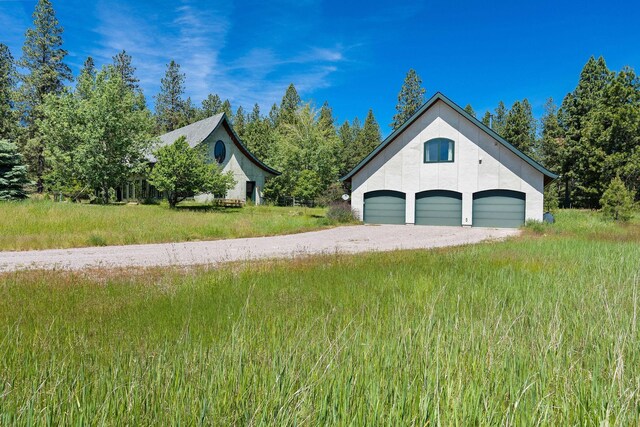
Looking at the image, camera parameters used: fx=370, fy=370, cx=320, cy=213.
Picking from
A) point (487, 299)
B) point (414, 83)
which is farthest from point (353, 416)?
point (414, 83)

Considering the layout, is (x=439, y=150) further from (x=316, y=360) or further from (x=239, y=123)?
(x=239, y=123)

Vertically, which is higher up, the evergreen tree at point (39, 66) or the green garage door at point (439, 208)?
the evergreen tree at point (39, 66)

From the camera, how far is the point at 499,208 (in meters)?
24.3

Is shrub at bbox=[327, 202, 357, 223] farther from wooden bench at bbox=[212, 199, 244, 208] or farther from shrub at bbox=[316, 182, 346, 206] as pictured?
wooden bench at bbox=[212, 199, 244, 208]

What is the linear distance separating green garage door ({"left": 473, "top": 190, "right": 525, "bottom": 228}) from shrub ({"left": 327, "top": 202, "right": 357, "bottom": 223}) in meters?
8.42

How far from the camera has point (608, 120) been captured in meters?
38.7

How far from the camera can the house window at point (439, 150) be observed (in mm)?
25578

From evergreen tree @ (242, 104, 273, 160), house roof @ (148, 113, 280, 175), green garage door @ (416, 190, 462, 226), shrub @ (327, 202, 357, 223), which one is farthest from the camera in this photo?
evergreen tree @ (242, 104, 273, 160)

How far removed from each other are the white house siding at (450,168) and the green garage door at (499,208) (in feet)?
1.15

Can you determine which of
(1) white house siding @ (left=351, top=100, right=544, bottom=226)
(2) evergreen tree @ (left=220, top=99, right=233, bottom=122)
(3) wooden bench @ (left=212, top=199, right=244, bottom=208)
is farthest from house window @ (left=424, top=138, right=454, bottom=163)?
(2) evergreen tree @ (left=220, top=99, right=233, bottom=122)

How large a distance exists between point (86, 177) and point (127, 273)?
27003 millimetres

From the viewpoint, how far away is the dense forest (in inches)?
1195

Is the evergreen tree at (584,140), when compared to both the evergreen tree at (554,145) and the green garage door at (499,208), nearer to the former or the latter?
the evergreen tree at (554,145)

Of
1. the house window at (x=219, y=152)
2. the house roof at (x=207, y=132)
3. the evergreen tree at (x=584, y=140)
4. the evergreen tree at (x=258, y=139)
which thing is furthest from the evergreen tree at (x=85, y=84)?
the evergreen tree at (x=584, y=140)
